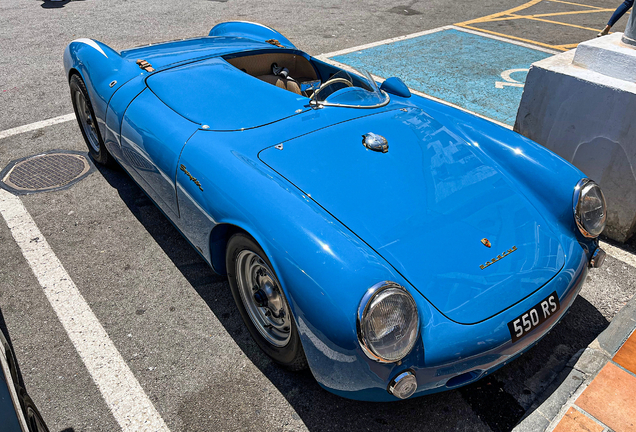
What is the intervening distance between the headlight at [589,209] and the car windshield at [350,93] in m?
1.32

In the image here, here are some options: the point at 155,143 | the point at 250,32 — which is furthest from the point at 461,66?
the point at 155,143

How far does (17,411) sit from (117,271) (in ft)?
5.22

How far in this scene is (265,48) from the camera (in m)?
3.89

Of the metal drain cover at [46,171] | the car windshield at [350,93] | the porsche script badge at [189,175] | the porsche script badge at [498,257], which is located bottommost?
the metal drain cover at [46,171]

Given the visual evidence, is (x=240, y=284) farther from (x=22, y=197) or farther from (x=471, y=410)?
(x=22, y=197)

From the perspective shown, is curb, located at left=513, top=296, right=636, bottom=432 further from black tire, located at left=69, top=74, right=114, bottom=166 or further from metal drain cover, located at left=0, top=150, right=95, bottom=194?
metal drain cover, located at left=0, top=150, right=95, bottom=194

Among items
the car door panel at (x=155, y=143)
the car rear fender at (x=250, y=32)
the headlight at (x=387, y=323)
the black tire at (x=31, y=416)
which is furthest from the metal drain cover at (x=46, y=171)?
the headlight at (x=387, y=323)

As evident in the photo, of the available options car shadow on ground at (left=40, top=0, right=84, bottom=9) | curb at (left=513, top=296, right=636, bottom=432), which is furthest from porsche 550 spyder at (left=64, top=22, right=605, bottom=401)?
car shadow on ground at (left=40, top=0, right=84, bottom=9)

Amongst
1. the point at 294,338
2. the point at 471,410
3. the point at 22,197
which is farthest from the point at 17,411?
the point at 22,197

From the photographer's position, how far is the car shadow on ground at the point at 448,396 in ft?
7.66

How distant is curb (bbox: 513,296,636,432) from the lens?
229cm

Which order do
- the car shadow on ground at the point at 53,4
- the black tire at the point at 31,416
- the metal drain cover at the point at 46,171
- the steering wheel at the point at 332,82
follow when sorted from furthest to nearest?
the car shadow on ground at the point at 53,4 < the metal drain cover at the point at 46,171 < the steering wheel at the point at 332,82 < the black tire at the point at 31,416

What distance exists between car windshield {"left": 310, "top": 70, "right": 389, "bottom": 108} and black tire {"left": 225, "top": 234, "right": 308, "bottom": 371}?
114cm

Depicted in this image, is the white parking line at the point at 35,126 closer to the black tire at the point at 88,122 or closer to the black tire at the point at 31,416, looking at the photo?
the black tire at the point at 88,122
